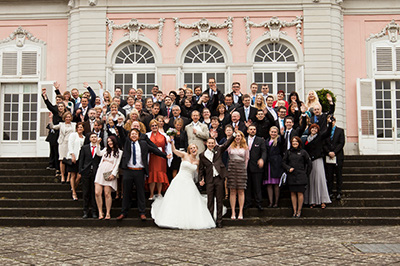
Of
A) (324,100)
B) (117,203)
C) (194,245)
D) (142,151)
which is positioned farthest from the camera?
(324,100)

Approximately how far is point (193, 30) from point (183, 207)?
8724 millimetres

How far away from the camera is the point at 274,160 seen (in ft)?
30.9

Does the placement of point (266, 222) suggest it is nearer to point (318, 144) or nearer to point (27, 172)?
point (318, 144)

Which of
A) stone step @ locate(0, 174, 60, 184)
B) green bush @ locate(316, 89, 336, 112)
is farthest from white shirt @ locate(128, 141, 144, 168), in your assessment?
green bush @ locate(316, 89, 336, 112)

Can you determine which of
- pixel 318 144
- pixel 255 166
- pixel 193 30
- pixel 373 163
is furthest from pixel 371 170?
pixel 193 30

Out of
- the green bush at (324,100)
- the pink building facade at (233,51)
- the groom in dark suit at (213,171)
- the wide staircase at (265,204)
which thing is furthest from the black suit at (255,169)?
the pink building facade at (233,51)

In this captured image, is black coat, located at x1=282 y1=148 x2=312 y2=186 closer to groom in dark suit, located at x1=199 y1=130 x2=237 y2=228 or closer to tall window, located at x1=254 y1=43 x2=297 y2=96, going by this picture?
groom in dark suit, located at x1=199 y1=130 x2=237 y2=228

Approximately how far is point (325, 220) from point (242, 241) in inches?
92.3

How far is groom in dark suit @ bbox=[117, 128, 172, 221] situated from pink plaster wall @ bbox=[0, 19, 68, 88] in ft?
26.5

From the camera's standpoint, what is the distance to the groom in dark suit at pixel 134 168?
8.91 m

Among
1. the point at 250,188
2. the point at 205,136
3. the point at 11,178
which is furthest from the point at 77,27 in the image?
the point at 250,188

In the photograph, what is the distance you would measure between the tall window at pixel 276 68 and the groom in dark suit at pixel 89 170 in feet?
25.6

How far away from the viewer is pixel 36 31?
54.0 feet

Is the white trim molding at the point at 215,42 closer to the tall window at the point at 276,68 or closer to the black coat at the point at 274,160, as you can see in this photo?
the tall window at the point at 276,68
